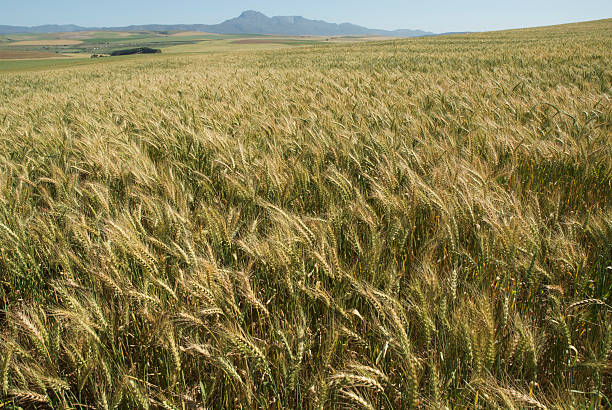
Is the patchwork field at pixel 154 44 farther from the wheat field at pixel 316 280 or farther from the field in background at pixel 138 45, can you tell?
the wheat field at pixel 316 280

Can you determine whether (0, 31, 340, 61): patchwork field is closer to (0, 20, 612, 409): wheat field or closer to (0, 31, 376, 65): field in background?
(0, 31, 376, 65): field in background

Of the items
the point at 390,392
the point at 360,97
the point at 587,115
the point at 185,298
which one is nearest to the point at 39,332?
the point at 185,298

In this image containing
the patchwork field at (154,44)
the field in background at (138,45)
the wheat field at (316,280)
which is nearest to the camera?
the wheat field at (316,280)

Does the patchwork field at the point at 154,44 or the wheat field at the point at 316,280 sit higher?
the patchwork field at the point at 154,44

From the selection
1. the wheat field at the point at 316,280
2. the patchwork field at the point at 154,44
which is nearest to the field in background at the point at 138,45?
the patchwork field at the point at 154,44

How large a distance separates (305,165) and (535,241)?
51.2 inches

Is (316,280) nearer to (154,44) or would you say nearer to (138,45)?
(154,44)

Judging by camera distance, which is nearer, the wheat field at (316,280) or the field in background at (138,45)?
the wheat field at (316,280)

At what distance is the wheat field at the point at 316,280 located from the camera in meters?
0.86

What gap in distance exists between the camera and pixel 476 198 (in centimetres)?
140

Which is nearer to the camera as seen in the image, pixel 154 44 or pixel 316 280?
pixel 316 280

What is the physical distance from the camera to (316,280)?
1.27m

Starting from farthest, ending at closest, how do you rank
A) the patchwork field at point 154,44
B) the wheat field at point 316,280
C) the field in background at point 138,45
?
the patchwork field at point 154,44
the field in background at point 138,45
the wheat field at point 316,280

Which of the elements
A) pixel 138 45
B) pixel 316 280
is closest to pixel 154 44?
pixel 138 45
